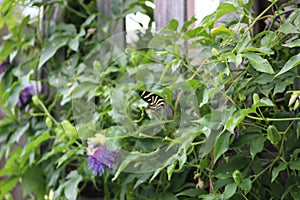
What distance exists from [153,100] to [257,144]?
19 cm

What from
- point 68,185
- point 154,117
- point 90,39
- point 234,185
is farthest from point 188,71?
point 90,39

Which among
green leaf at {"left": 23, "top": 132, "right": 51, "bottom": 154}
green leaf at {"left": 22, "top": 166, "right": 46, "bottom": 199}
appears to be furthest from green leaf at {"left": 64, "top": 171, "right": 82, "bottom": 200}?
green leaf at {"left": 22, "top": 166, "right": 46, "bottom": 199}

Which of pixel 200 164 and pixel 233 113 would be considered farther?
pixel 200 164

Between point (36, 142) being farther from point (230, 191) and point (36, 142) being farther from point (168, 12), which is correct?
point (230, 191)

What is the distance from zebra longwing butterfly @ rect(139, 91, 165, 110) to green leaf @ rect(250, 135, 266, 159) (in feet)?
0.56

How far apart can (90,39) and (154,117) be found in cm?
69

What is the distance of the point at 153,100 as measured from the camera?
91cm

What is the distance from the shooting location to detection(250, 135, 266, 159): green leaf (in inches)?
35.1

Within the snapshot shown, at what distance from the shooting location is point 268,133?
0.88 meters

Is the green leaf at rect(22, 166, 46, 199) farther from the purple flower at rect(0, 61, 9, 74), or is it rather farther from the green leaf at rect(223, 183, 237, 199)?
the green leaf at rect(223, 183, 237, 199)

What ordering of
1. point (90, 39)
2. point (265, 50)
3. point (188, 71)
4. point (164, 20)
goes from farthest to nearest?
point (90, 39) → point (164, 20) → point (188, 71) → point (265, 50)

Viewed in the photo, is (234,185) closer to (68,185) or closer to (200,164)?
(200,164)

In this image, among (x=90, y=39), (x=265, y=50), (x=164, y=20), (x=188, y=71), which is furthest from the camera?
(x=90, y=39)

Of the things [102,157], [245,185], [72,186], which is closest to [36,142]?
[72,186]
